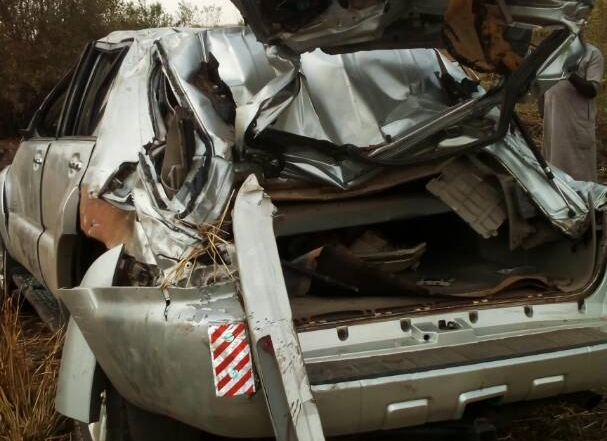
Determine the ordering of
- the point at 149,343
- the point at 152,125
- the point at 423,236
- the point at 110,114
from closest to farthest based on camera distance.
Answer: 1. the point at 149,343
2. the point at 152,125
3. the point at 110,114
4. the point at 423,236

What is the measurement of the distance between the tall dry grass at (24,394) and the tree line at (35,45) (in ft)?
29.2

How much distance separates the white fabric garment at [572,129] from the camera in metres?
5.99

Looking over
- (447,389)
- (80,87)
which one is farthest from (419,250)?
(80,87)

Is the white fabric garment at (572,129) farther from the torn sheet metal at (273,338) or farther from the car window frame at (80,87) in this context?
the torn sheet metal at (273,338)

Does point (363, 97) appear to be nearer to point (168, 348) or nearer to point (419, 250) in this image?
point (419, 250)

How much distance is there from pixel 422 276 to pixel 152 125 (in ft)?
4.81

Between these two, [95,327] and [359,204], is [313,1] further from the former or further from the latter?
[95,327]

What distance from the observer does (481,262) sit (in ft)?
12.4

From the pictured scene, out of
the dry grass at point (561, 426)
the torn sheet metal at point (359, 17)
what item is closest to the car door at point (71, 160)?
the torn sheet metal at point (359, 17)

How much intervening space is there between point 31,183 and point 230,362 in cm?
273

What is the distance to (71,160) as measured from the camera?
364 centimetres

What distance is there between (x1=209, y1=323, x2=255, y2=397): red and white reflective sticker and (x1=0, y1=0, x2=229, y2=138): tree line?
34.3 ft

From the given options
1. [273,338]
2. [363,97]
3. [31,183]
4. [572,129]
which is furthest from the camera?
[572,129]

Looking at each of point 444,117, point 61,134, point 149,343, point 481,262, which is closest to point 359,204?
point 444,117
